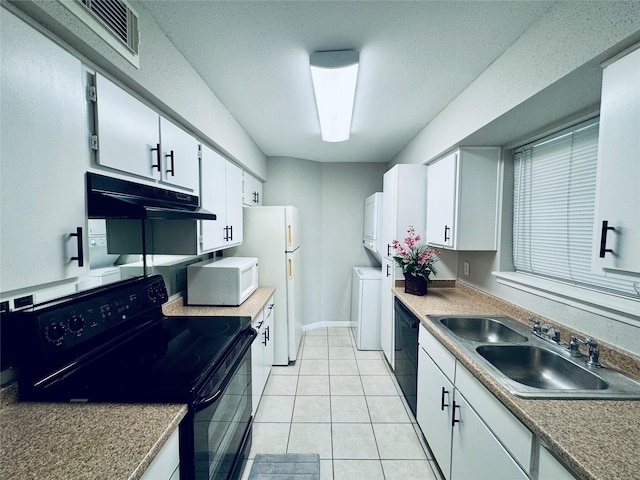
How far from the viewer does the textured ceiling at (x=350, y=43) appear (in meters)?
1.22

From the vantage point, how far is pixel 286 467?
174 centimetres

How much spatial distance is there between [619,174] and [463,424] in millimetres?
1276

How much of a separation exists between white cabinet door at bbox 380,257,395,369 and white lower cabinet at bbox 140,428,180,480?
220 cm

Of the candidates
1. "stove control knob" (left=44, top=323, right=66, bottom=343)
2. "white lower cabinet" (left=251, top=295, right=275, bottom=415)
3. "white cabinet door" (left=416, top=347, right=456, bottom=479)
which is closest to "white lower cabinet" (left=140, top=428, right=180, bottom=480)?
"stove control knob" (left=44, top=323, right=66, bottom=343)

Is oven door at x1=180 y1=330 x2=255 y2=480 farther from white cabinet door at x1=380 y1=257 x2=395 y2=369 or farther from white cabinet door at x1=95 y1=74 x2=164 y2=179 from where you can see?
white cabinet door at x1=380 y1=257 x2=395 y2=369

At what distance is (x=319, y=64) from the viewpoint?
154 centimetres

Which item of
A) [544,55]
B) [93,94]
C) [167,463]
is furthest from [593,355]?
[93,94]

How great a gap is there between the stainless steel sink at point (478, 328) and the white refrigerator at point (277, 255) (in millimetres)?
1624

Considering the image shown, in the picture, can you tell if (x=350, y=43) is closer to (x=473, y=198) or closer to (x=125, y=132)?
(x=125, y=132)

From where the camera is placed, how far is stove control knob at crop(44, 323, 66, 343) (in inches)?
37.7

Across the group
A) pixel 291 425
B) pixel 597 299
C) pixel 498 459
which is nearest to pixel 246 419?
pixel 291 425

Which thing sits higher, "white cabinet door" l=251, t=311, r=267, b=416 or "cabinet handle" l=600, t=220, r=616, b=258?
"cabinet handle" l=600, t=220, r=616, b=258

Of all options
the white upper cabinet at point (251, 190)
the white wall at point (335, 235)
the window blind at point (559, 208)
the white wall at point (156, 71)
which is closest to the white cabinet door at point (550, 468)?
the window blind at point (559, 208)

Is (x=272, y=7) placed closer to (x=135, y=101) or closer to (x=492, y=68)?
(x=135, y=101)
